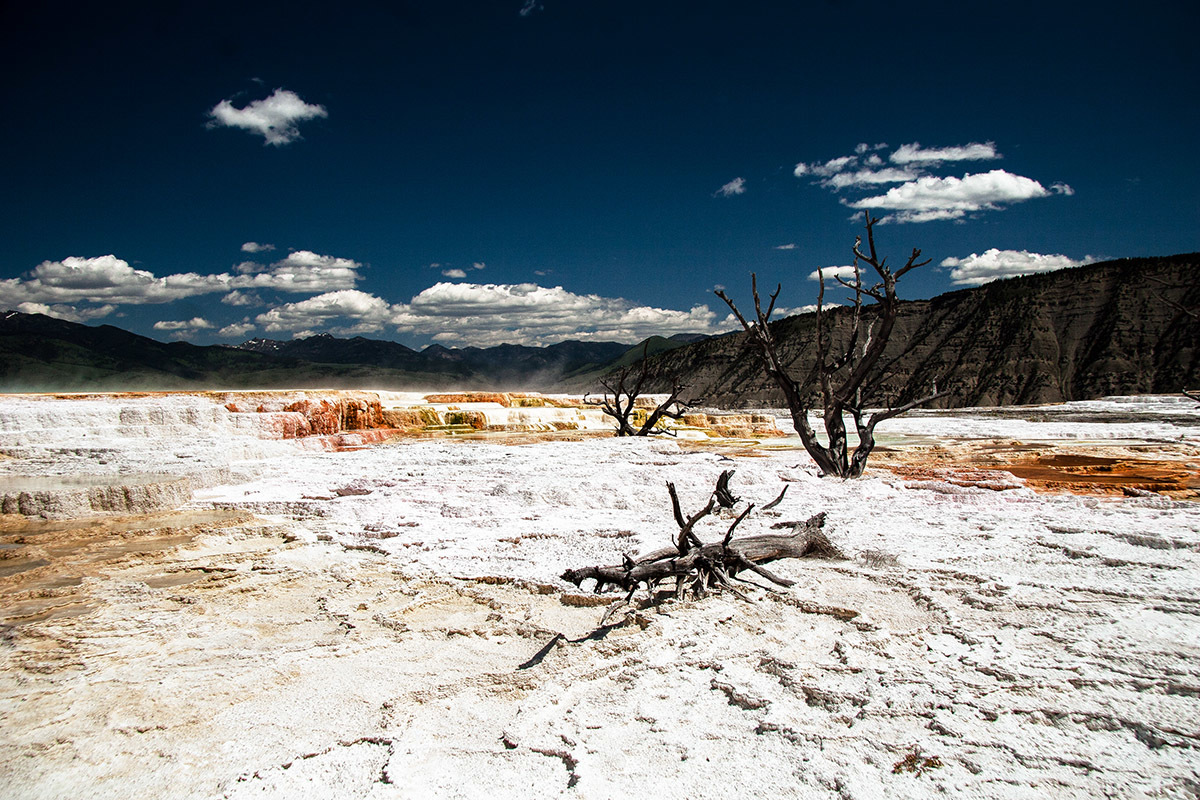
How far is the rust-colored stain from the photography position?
7.07m

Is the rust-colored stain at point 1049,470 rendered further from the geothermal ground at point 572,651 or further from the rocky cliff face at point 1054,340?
the rocky cliff face at point 1054,340

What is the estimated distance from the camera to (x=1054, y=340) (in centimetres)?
4978

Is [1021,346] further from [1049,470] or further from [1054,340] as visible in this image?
[1049,470]

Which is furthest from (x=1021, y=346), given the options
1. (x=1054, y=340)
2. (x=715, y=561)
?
(x=715, y=561)

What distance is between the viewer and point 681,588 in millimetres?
3447

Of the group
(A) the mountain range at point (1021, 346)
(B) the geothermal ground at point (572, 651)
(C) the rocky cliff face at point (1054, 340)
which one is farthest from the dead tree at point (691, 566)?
(C) the rocky cliff face at point (1054, 340)

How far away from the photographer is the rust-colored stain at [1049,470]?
7.07 metres

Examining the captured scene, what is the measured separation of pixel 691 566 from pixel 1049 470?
7.93m

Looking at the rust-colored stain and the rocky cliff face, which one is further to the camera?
the rocky cliff face

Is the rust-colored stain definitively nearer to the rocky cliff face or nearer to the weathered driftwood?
the weathered driftwood

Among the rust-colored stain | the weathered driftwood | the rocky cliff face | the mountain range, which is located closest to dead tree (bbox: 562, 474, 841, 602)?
the weathered driftwood

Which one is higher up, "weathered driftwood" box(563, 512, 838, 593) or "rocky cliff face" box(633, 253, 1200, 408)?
"rocky cliff face" box(633, 253, 1200, 408)

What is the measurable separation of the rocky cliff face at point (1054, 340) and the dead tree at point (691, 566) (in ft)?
118

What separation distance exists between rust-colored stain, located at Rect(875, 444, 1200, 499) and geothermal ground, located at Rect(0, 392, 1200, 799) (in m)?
0.59
